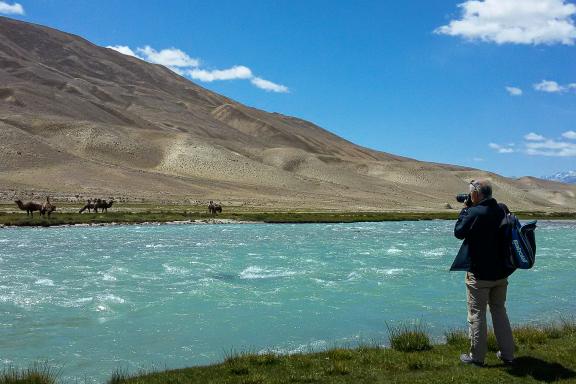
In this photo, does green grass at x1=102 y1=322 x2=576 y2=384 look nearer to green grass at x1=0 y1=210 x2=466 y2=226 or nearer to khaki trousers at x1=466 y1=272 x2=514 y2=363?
khaki trousers at x1=466 y1=272 x2=514 y2=363

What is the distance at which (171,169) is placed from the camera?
401ft

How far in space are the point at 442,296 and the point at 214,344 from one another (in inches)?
314

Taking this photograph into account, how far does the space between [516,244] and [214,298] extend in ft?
33.5

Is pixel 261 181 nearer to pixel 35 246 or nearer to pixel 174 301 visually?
pixel 35 246

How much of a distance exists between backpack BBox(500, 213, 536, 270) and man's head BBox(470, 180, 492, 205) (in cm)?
41

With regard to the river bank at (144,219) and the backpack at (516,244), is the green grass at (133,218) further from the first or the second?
the backpack at (516,244)

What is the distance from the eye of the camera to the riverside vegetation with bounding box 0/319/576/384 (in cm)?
797

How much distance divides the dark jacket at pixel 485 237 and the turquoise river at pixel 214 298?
13.7 ft

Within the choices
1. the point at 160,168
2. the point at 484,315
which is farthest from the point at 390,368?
the point at 160,168

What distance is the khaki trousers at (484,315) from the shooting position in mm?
8195

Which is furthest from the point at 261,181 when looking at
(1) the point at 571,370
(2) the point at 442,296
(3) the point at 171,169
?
(1) the point at 571,370

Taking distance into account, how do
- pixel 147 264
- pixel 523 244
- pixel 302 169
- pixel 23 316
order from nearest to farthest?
pixel 523 244
pixel 23 316
pixel 147 264
pixel 302 169

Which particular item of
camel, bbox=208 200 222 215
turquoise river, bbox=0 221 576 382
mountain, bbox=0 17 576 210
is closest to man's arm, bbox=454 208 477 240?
turquoise river, bbox=0 221 576 382

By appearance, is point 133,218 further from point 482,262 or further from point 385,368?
point 482,262
